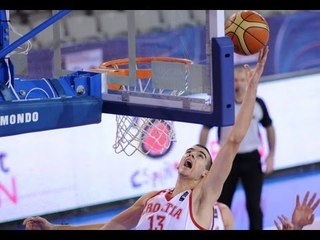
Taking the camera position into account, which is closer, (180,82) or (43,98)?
(180,82)

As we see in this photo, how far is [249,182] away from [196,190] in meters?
1.68

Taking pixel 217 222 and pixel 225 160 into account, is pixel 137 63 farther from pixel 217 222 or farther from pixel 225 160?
pixel 217 222

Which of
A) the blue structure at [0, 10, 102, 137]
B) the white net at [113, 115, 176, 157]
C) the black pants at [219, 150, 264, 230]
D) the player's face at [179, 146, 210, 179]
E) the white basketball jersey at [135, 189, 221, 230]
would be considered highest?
the blue structure at [0, 10, 102, 137]

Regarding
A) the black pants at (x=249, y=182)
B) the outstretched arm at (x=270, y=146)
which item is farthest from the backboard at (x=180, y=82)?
the outstretched arm at (x=270, y=146)

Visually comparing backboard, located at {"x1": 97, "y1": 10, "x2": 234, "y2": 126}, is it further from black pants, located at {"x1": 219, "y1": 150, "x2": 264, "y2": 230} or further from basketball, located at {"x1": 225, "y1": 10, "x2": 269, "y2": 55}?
black pants, located at {"x1": 219, "y1": 150, "x2": 264, "y2": 230}

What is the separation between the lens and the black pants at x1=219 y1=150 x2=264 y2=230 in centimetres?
673

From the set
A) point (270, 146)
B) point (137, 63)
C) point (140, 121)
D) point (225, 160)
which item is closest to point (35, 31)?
point (137, 63)

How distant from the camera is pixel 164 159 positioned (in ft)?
23.3

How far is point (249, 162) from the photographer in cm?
676

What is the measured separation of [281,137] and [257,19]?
238cm

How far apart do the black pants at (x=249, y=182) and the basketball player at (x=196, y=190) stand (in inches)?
57.9

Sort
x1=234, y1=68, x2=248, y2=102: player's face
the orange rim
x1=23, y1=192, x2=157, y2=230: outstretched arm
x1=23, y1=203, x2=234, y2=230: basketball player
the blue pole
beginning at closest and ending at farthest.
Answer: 1. the blue pole
2. the orange rim
3. x1=23, y1=203, x2=234, y2=230: basketball player
4. x1=23, y1=192, x2=157, y2=230: outstretched arm
5. x1=234, y1=68, x2=248, y2=102: player's face

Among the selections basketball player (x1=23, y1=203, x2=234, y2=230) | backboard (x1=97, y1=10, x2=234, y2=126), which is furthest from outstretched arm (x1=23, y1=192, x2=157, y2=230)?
backboard (x1=97, y1=10, x2=234, y2=126)

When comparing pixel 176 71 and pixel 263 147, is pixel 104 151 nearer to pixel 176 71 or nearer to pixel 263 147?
pixel 263 147
